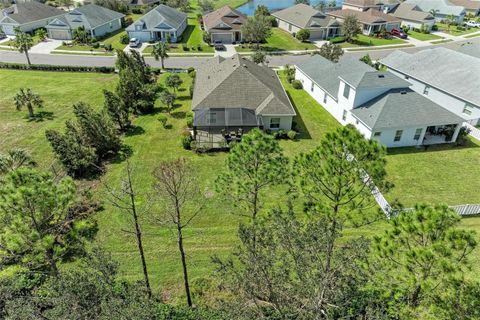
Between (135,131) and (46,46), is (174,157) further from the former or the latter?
(46,46)

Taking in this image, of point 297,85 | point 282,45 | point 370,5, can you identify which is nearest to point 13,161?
point 297,85

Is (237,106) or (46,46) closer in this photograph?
(237,106)

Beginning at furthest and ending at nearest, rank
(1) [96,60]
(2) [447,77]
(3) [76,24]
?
(3) [76,24], (1) [96,60], (2) [447,77]

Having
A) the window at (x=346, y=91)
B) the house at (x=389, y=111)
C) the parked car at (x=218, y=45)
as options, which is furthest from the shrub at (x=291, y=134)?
the parked car at (x=218, y=45)

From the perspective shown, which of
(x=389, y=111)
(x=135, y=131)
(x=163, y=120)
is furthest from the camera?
(x=163, y=120)

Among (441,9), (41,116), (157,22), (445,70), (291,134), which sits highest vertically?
(441,9)

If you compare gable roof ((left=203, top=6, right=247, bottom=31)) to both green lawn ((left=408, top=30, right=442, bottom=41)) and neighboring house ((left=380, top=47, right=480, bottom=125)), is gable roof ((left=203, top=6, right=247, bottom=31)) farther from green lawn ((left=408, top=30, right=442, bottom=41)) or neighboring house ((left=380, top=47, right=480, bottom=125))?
green lawn ((left=408, top=30, right=442, bottom=41))
